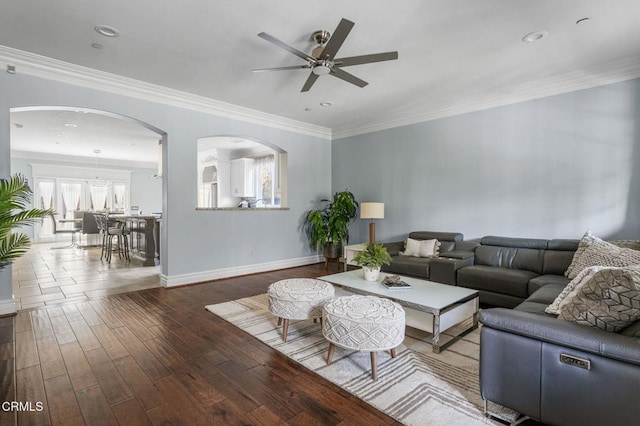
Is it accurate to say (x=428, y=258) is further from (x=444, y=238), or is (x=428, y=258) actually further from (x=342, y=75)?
(x=342, y=75)

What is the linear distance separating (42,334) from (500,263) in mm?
5167

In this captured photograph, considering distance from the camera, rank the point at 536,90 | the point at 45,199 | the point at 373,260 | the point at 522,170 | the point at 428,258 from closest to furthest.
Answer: the point at 373,260
the point at 536,90
the point at 522,170
the point at 428,258
the point at 45,199

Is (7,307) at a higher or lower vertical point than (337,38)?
lower

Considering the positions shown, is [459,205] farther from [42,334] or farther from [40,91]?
[40,91]

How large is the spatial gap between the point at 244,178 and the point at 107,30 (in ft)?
19.8

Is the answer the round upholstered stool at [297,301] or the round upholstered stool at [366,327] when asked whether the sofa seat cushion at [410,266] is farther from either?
the round upholstered stool at [366,327]

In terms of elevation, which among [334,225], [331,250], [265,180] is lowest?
[331,250]

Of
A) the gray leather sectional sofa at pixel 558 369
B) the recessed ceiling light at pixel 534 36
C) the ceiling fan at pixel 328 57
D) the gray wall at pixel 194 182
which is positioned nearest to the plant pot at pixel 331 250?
the gray wall at pixel 194 182

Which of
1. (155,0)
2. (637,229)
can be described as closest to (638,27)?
(637,229)

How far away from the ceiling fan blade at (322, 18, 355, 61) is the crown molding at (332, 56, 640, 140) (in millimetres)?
2949

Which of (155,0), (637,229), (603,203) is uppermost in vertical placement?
(155,0)

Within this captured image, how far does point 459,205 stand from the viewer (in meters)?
5.01

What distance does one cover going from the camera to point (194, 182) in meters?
4.95

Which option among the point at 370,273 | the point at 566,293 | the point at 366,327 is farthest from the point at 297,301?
the point at 566,293
